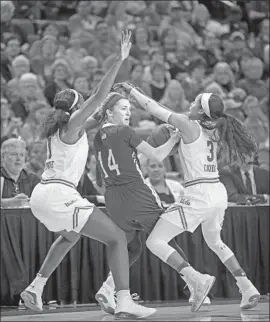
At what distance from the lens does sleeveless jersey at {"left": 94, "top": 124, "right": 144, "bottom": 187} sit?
663 cm

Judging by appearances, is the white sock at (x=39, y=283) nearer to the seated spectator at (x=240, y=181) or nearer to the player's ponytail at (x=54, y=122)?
the player's ponytail at (x=54, y=122)

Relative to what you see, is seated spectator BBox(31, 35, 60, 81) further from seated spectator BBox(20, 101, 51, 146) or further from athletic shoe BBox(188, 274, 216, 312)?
athletic shoe BBox(188, 274, 216, 312)

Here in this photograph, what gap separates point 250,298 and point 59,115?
2161mm

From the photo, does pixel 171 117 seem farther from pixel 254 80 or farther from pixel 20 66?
pixel 254 80

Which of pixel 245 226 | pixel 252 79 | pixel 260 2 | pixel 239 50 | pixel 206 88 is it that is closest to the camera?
pixel 245 226

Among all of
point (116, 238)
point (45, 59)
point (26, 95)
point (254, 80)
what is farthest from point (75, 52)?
point (116, 238)

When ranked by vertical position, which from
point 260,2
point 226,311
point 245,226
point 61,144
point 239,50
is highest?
point 260,2

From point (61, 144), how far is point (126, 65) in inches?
254

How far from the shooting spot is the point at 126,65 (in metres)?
12.7

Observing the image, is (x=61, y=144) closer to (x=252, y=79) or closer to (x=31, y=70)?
(x=31, y=70)

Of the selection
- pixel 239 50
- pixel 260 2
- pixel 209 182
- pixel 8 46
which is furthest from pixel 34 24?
pixel 209 182

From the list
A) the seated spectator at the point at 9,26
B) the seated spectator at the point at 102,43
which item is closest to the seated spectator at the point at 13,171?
the seated spectator at the point at 102,43

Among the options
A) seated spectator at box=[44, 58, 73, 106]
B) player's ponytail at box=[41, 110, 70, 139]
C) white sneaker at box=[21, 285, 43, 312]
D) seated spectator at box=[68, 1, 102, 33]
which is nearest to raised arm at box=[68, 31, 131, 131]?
player's ponytail at box=[41, 110, 70, 139]

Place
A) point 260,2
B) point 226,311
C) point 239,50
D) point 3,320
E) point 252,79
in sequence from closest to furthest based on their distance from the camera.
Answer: point 3,320, point 226,311, point 252,79, point 239,50, point 260,2
